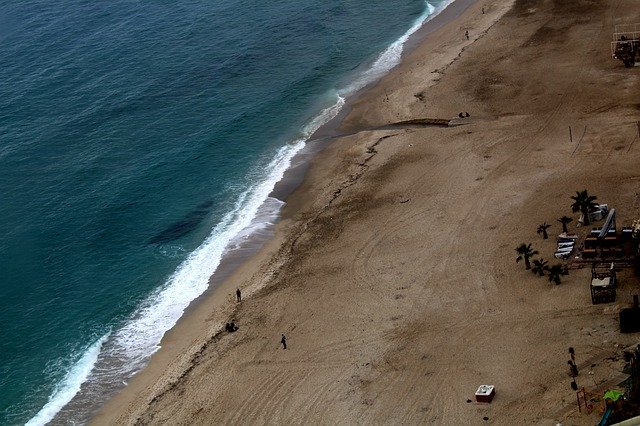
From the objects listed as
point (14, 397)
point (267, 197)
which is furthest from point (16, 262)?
point (267, 197)

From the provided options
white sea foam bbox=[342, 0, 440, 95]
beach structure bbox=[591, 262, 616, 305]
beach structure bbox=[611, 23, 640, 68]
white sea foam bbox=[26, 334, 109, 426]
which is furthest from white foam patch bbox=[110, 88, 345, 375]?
beach structure bbox=[611, 23, 640, 68]

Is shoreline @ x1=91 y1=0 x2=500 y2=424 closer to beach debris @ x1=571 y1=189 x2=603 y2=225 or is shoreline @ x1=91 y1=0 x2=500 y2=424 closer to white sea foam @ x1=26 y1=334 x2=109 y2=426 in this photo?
white sea foam @ x1=26 y1=334 x2=109 y2=426

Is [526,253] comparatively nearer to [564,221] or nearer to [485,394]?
[564,221]

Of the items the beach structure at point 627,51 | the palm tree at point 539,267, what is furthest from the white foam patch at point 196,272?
the beach structure at point 627,51

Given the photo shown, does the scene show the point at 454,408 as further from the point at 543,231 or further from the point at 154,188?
the point at 154,188

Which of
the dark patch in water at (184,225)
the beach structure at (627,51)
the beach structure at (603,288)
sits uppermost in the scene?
the beach structure at (627,51)

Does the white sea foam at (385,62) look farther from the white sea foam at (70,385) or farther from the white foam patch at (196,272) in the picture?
the white sea foam at (70,385)
